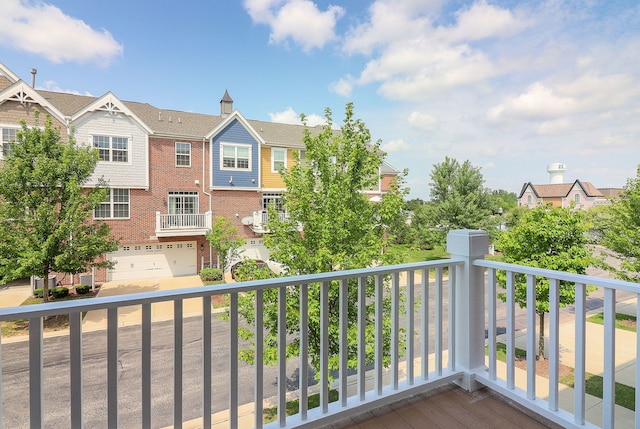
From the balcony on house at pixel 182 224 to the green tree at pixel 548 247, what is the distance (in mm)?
10000

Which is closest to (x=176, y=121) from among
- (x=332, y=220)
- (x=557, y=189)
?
(x=332, y=220)

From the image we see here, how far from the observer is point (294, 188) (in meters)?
5.38

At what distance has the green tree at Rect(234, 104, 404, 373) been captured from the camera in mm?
4715

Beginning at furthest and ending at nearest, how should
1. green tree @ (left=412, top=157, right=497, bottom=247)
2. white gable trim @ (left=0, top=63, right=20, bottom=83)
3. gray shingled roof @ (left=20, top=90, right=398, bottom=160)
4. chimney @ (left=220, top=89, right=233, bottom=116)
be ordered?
green tree @ (left=412, top=157, right=497, bottom=247) < chimney @ (left=220, top=89, right=233, bottom=116) < gray shingled roof @ (left=20, top=90, right=398, bottom=160) < white gable trim @ (left=0, top=63, right=20, bottom=83)

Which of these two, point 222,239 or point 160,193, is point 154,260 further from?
point 222,239

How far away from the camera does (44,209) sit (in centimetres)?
776

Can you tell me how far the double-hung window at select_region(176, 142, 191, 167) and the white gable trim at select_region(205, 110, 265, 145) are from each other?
2.88 feet

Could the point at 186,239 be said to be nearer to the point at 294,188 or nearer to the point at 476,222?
the point at 294,188

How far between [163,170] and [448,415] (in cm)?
1264

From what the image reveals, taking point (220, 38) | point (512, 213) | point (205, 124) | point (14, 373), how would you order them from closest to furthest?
point (14, 373) → point (220, 38) → point (205, 124) → point (512, 213)

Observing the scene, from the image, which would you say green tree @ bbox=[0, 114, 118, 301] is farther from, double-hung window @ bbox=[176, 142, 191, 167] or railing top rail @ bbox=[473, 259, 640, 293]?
railing top rail @ bbox=[473, 259, 640, 293]

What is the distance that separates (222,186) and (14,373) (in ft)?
27.4

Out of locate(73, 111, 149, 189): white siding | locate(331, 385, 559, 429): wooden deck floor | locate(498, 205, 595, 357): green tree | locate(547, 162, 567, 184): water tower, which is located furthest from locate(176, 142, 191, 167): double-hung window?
locate(547, 162, 567, 184): water tower

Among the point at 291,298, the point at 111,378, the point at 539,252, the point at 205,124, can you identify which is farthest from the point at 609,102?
the point at 205,124
